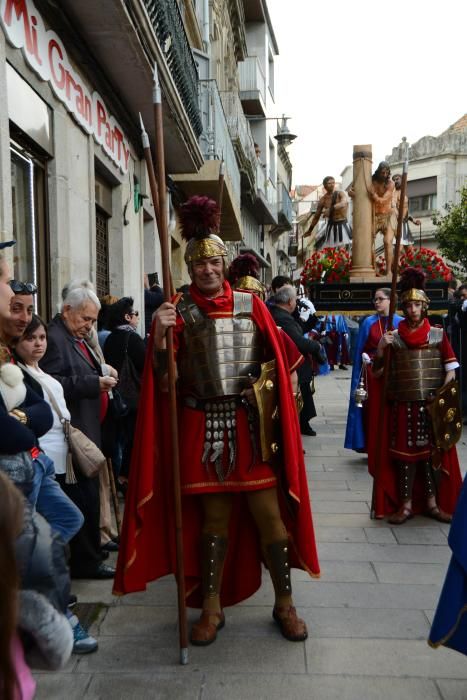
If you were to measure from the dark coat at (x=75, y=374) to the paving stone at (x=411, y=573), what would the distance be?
6.09 feet

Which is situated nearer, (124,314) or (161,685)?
(161,685)

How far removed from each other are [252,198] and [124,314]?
70.6ft


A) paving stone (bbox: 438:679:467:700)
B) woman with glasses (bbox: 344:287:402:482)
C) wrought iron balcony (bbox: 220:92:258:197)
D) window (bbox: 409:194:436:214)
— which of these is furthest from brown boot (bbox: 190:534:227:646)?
window (bbox: 409:194:436:214)

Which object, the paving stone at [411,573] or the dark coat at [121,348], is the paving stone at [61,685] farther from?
the dark coat at [121,348]

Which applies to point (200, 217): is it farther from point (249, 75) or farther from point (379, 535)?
point (249, 75)

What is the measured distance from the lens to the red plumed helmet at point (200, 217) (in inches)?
136

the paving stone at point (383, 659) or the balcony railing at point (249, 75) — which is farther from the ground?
the balcony railing at point (249, 75)

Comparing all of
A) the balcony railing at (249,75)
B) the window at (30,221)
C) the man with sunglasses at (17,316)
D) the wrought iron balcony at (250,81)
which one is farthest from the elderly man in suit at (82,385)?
the balcony railing at (249,75)

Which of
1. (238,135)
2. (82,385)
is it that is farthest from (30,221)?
(238,135)

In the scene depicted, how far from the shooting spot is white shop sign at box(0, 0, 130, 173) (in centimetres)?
514

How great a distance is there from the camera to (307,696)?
2.83m

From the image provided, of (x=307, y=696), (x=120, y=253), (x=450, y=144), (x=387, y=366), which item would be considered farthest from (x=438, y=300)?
(x=450, y=144)

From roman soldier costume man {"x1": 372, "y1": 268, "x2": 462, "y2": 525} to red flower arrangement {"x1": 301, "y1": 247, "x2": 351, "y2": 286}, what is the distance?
19.8 ft

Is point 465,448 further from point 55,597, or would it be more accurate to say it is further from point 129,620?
point 55,597
